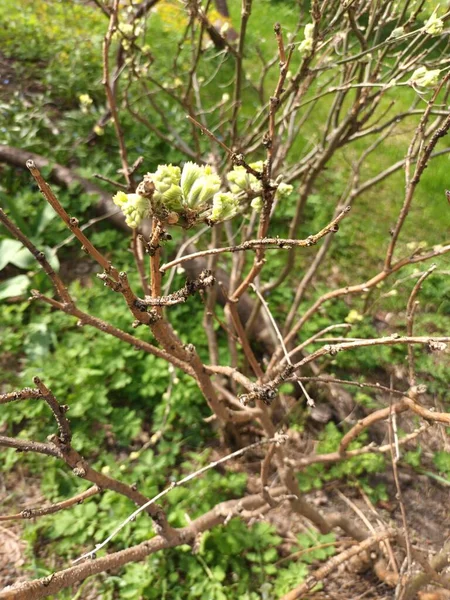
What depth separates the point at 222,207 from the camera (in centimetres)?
79

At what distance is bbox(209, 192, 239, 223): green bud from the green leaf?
250cm

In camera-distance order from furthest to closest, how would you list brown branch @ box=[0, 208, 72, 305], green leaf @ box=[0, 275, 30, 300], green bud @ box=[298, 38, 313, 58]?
green leaf @ box=[0, 275, 30, 300] < green bud @ box=[298, 38, 313, 58] < brown branch @ box=[0, 208, 72, 305]

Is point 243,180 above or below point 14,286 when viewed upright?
below

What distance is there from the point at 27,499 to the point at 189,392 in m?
0.96

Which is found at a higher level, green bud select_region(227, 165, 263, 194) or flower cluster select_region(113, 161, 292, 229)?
green bud select_region(227, 165, 263, 194)

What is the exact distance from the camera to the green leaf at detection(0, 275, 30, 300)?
2924mm

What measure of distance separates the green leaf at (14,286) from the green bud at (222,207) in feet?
8.19

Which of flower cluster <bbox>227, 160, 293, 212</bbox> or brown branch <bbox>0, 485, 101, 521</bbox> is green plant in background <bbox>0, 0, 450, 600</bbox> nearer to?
flower cluster <bbox>227, 160, 293, 212</bbox>

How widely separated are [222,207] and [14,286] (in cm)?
257

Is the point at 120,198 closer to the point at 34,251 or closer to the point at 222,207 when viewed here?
the point at 222,207

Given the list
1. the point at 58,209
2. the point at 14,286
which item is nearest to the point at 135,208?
the point at 58,209

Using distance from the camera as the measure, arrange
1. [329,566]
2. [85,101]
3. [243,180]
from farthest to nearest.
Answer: [85,101] < [329,566] < [243,180]

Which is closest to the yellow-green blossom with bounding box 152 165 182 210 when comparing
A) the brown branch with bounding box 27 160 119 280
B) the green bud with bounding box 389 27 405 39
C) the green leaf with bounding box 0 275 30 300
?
the brown branch with bounding box 27 160 119 280

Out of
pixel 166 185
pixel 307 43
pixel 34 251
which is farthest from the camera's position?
pixel 307 43
